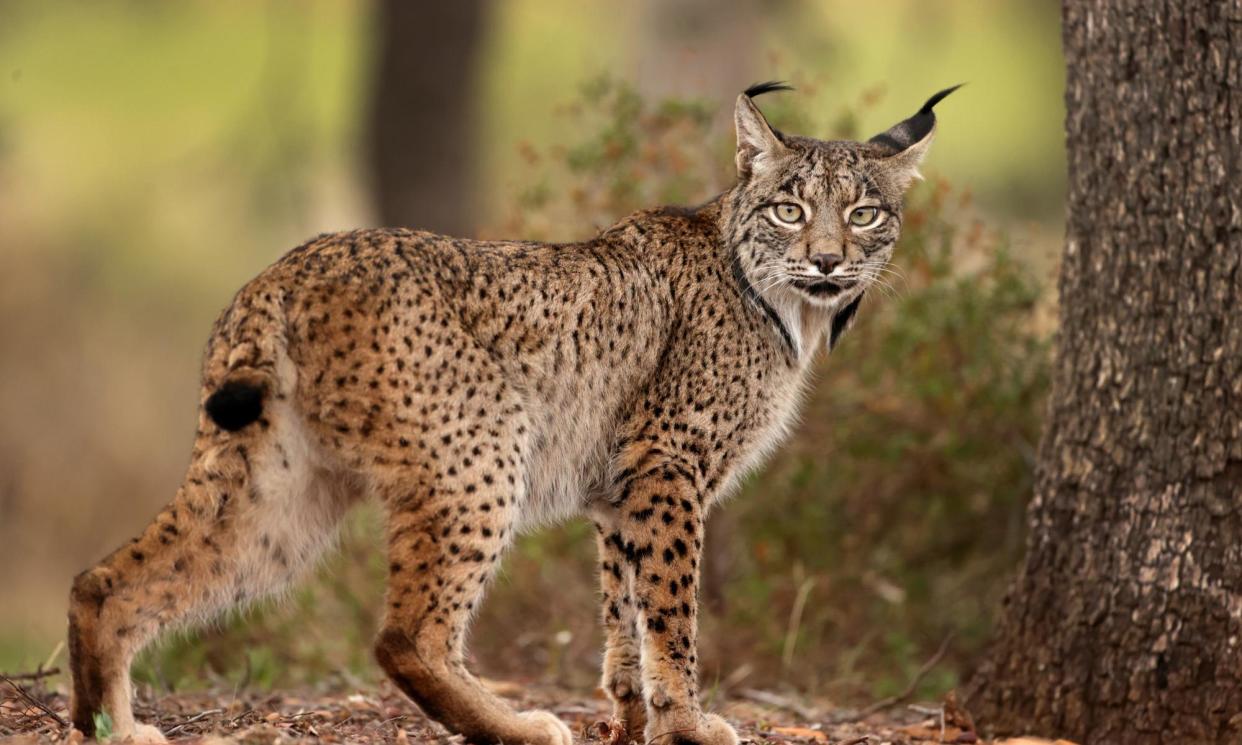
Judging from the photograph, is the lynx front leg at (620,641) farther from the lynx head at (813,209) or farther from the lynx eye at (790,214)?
the lynx eye at (790,214)

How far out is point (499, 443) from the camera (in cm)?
523

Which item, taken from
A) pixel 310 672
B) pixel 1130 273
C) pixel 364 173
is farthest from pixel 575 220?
pixel 364 173

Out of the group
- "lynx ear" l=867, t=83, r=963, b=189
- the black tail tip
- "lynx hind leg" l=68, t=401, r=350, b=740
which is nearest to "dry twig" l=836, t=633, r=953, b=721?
"lynx ear" l=867, t=83, r=963, b=189

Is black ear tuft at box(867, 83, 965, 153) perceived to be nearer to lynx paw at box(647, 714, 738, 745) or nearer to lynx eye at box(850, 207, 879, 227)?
lynx eye at box(850, 207, 879, 227)

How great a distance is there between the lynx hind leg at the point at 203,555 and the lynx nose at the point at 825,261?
5.87 ft

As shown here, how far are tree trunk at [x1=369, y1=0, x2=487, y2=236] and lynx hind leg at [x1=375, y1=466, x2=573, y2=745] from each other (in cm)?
937

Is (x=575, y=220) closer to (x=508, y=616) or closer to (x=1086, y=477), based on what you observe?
(x=508, y=616)

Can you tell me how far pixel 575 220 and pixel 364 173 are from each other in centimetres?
701

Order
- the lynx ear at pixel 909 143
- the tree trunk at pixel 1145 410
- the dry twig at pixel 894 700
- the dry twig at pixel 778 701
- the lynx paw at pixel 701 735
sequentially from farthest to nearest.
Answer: the dry twig at pixel 778 701 < the dry twig at pixel 894 700 < the lynx ear at pixel 909 143 < the tree trunk at pixel 1145 410 < the lynx paw at pixel 701 735

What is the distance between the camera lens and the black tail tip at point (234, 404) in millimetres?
4785

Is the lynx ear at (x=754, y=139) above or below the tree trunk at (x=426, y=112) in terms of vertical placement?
below

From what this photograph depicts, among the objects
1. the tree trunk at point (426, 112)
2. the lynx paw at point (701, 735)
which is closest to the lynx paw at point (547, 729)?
the lynx paw at point (701, 735)

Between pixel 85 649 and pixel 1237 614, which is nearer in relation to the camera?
pixel 85 649

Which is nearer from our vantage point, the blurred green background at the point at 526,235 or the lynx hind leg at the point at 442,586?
the lynx hind leg at the point at 442,586
